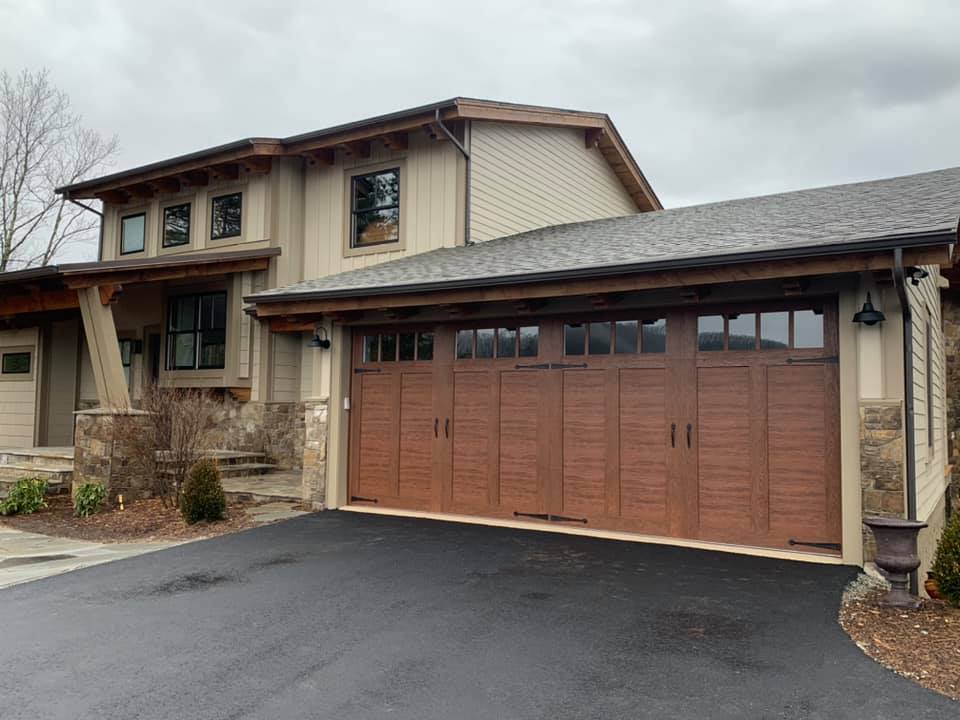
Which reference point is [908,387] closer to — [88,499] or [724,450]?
[724,450]

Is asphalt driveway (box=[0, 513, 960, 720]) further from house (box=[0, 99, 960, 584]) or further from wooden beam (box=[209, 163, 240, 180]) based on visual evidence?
wooden beam (box=[209, 163, 240, 180])

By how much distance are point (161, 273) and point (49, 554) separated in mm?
5078

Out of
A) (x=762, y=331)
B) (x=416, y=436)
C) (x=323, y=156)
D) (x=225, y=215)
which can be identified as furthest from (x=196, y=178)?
(x=762, y=331)

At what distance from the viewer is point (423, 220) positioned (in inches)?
435

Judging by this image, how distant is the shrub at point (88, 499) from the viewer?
8961mm

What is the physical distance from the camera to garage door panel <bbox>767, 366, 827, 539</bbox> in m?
5.92

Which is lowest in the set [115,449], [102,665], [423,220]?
[102,665]

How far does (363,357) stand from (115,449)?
3.74 m

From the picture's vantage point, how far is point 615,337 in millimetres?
7035

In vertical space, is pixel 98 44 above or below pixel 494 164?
above

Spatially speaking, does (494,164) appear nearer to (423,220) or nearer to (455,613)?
(423,220)

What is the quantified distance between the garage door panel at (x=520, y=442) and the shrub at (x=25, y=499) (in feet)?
21.9

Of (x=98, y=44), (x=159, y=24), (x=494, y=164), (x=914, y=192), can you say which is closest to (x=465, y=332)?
(x=494, y=164)

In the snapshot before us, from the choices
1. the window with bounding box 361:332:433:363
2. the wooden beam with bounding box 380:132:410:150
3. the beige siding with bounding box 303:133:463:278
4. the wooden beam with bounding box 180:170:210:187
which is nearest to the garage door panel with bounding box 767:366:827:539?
the window with bounding box 361:332:433:363
